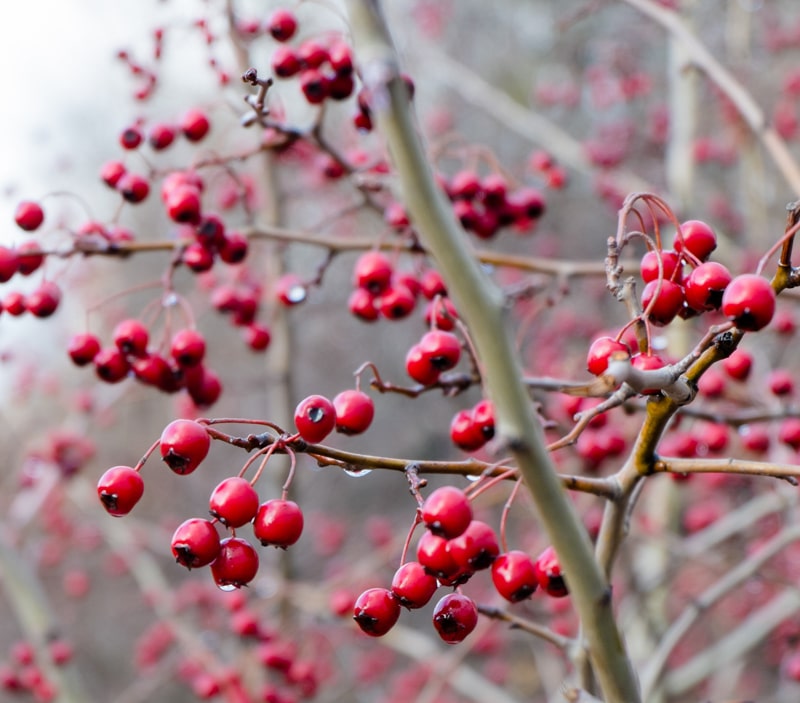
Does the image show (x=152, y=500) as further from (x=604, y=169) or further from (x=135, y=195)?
(x=135, y=195)

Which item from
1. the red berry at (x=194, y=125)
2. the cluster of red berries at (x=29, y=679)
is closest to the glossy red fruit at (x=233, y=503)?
the red berry at (x=194, y=125)

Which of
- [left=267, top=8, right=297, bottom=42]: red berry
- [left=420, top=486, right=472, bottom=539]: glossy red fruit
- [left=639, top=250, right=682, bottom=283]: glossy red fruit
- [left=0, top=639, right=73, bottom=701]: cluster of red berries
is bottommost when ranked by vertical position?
[left=0, top=639, right=73, bottom=701]: cluster of red berries

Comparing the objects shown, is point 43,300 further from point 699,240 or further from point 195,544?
point 699,240

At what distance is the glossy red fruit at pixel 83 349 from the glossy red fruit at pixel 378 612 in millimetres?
1101

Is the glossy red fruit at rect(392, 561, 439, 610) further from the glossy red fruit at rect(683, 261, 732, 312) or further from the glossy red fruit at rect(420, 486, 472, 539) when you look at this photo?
the glossy red fruit at rect(683, 261, 732, 312)

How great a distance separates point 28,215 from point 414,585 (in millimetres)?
1501

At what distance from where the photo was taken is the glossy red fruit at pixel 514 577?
3.57ft

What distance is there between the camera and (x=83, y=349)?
6.06ft

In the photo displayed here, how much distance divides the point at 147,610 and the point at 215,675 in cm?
643

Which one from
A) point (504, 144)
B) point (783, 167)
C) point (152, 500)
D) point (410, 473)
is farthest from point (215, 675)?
point (504, 144)

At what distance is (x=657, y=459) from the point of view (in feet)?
3.44

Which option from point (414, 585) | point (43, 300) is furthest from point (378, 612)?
point (43, 300)

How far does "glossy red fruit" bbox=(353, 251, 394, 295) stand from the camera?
6.09 ft

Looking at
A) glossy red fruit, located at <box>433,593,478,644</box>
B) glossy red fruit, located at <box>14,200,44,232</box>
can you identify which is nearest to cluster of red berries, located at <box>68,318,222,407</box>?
glossy red fruit, located at <box>14,200,44,232</box>
